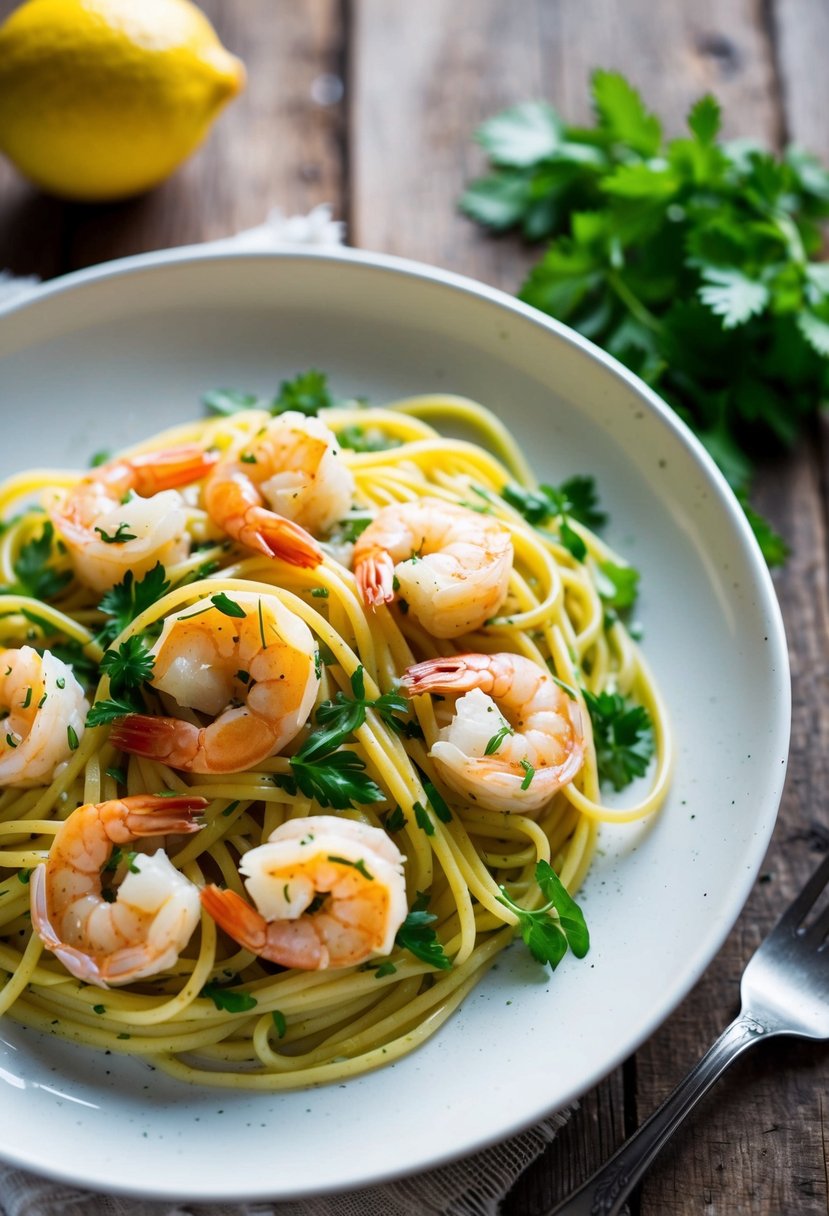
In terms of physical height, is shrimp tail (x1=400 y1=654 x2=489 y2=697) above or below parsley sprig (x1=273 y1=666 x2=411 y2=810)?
above

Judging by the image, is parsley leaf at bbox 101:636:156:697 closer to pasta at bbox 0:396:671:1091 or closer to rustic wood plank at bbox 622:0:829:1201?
pasta at bbox 0:396:671:1091

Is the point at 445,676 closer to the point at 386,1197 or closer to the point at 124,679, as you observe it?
the point at 124,679

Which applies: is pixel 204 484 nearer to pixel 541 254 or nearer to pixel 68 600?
pixel 68 600

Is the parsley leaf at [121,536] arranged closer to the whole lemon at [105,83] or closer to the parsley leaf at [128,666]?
the parsley leaf at [128,666]

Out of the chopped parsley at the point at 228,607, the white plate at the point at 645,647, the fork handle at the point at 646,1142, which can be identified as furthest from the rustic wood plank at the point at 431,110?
the fork handle at the point at 646,1142

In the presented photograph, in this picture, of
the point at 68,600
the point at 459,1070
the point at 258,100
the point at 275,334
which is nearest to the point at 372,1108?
the point at 459,1070

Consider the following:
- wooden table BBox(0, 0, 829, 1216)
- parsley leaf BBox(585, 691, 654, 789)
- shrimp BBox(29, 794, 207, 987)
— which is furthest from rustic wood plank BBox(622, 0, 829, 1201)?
shrimp BBox(29, 794, 207, 987)

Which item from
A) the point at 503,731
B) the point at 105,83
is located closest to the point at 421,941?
the point at 503,731
